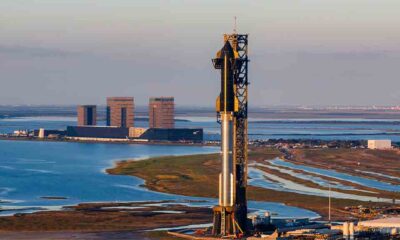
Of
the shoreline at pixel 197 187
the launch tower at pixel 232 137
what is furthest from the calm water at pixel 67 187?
the launch tower at pixel 232 137

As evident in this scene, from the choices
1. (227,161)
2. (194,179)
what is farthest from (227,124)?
(194,179)

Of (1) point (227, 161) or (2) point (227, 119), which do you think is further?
(2) point (227, 119)

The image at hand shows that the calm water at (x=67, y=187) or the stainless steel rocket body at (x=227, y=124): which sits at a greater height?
the stainless steel rocket body at (x=227, y=124)

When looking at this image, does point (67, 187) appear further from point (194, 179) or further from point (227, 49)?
point (227, 49)

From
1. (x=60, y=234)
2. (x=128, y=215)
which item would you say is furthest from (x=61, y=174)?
(x=60, y=234)

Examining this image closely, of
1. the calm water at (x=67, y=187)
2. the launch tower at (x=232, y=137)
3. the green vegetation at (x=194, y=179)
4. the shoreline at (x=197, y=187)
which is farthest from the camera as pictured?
the green vegetation at (x=194, y=179)

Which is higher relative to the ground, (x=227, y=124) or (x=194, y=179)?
(x=227, y=124)

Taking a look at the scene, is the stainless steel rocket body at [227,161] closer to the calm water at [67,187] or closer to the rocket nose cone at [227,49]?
the rocket nose cone at [227,49]

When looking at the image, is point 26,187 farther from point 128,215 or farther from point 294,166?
point 294,166
